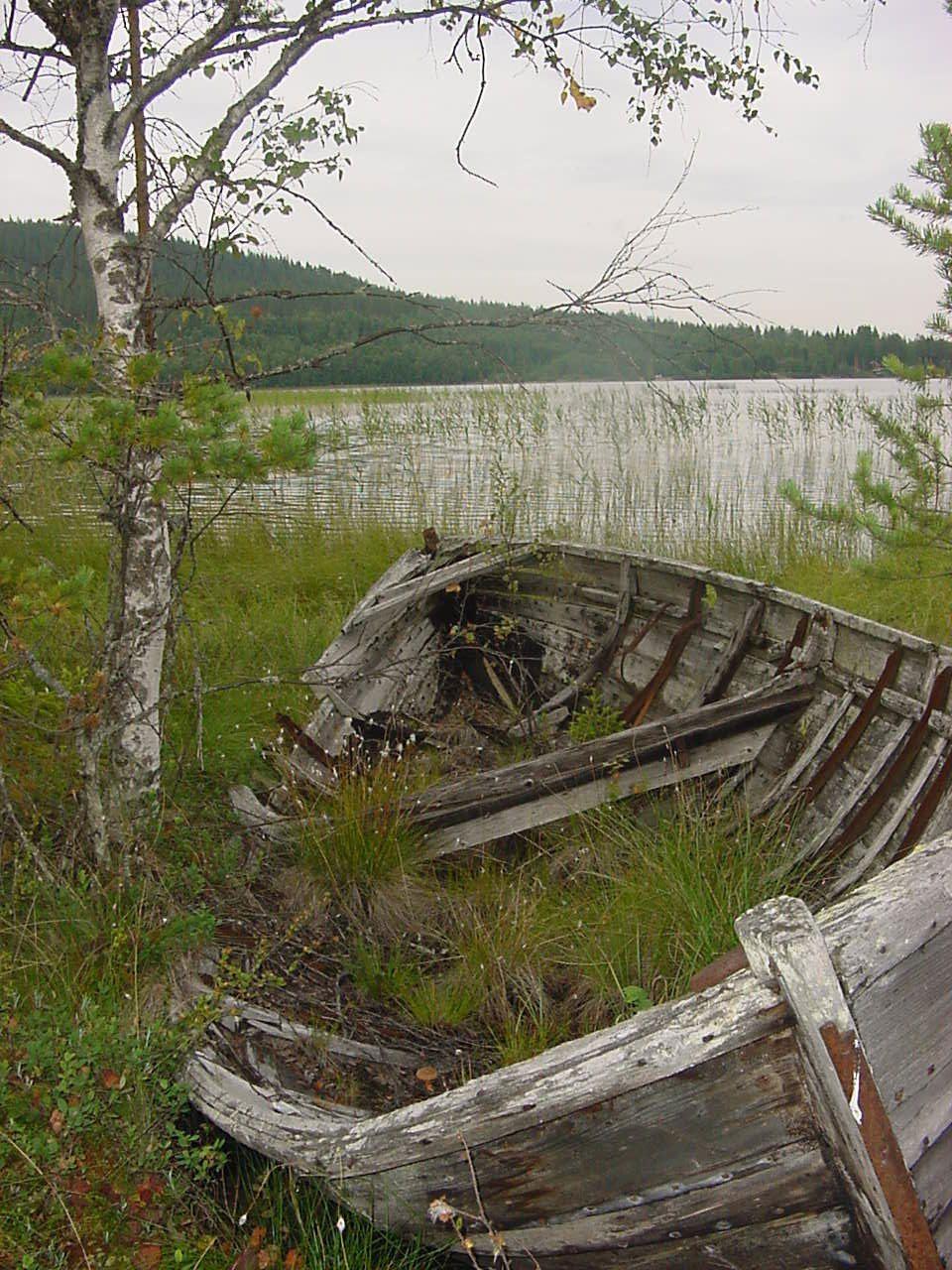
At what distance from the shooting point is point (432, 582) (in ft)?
17.8

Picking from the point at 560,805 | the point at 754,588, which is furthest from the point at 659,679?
the point at 560,805

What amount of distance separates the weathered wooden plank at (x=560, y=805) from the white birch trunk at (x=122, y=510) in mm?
1062

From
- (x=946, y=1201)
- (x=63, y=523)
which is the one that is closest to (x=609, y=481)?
(x=63, y=523)

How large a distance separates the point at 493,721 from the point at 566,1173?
3.96m

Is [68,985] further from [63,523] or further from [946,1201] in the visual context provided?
[63,523]

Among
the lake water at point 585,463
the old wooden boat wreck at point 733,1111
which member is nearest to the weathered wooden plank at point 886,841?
the old wooden boat wreck at point 733,1111

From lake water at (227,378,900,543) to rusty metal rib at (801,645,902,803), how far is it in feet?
12.4

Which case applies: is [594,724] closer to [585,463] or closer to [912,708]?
[912,708]

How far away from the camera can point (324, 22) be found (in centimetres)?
355

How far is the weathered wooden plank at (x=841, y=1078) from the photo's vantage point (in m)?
1.42

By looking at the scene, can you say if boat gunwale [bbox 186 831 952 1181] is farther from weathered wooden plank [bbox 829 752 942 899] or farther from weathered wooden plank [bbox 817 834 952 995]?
weathered wooden plank [bbox 829 752 942 899]

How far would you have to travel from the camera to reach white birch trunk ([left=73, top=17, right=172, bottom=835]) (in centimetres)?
326

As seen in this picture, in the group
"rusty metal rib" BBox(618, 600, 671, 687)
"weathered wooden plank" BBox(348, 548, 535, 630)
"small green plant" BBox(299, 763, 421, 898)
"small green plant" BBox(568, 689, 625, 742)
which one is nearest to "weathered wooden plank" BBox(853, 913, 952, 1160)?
"small green plant" BBox(299, 763, 421, 898)

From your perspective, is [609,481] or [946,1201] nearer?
[946,1201]
